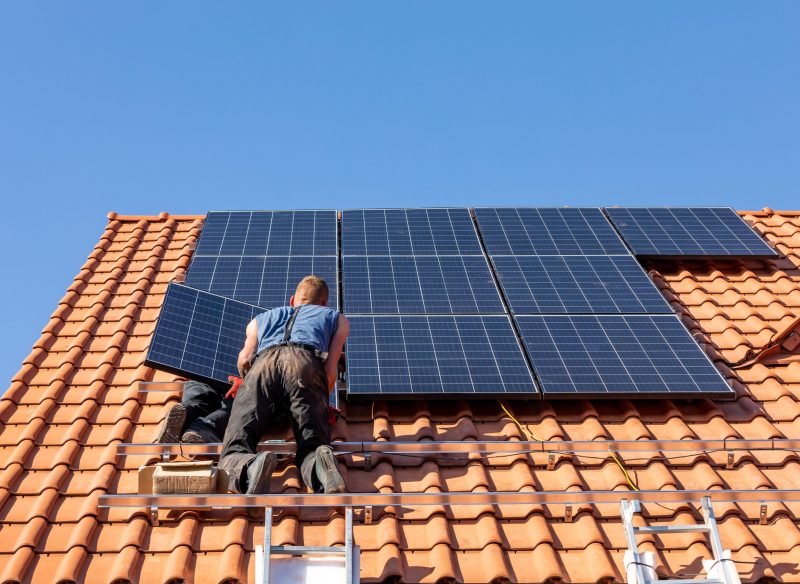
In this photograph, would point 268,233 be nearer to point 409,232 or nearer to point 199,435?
point 409,232

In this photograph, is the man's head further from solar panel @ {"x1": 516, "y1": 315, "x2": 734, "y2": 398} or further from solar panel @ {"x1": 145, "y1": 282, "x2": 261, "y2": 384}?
solar panel @ {"x1": 516, "y1": 315, "x2": 734, "y2": 398}

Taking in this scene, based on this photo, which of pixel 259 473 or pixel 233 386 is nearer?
pixel 259 473

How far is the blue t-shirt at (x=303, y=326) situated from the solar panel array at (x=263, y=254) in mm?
1301

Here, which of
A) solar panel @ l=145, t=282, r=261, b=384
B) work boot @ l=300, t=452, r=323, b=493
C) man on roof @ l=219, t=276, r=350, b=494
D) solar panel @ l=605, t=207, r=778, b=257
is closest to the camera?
man on roof @ l=219, t=276, r=350, b=494

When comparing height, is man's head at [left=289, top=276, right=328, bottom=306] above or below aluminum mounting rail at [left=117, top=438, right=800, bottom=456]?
above

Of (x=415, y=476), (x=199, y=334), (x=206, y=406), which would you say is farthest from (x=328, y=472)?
(x=199, y=334)

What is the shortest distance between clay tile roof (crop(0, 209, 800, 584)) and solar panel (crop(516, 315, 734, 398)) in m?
0.19

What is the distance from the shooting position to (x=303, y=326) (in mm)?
7152

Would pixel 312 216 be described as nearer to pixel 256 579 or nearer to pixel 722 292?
pixel 722 292

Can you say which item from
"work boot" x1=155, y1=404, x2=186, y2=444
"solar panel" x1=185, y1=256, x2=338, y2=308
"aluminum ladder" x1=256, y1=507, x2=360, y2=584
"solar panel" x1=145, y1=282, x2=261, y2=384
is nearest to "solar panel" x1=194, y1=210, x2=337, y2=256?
"solar panel" x1=185, y1=256, x2=338, y2=308

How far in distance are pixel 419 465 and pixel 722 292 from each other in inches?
175

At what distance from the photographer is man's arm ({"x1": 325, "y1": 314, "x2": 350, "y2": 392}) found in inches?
278

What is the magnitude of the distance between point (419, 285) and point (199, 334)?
7.41 ft

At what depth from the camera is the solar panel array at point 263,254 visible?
9023 mm
